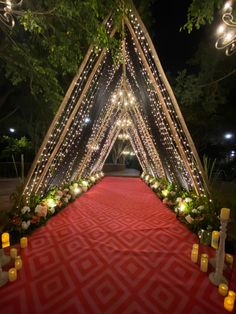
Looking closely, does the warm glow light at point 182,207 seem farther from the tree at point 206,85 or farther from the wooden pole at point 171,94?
the tree at point 206,85

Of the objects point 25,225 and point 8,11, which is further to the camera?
point 25,225

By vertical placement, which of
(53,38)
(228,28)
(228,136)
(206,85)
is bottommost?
(228,136)

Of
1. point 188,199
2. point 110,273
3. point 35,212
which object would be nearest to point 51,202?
point 35,212

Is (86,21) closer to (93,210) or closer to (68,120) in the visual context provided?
(68,120)

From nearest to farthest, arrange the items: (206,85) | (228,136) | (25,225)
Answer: (25,225), (206,85), (228,136)

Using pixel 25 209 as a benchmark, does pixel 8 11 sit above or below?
above

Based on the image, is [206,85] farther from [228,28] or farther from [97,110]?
[228,28]

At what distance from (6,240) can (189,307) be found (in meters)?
2.32

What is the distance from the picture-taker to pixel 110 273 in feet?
7.82

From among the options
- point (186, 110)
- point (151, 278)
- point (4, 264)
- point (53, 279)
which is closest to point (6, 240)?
point (4, 264)

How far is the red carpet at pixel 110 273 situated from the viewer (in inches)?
74.8

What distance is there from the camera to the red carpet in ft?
6.23

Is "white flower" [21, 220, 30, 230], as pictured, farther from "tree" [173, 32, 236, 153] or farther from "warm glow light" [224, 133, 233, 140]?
"warm glow light" [224, 133, 233, 140]

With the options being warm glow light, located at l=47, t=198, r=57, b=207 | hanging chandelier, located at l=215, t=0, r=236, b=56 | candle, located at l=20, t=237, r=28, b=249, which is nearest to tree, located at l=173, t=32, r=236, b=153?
hanging chandelier, located at l=215, t=0, r=236, b=56
